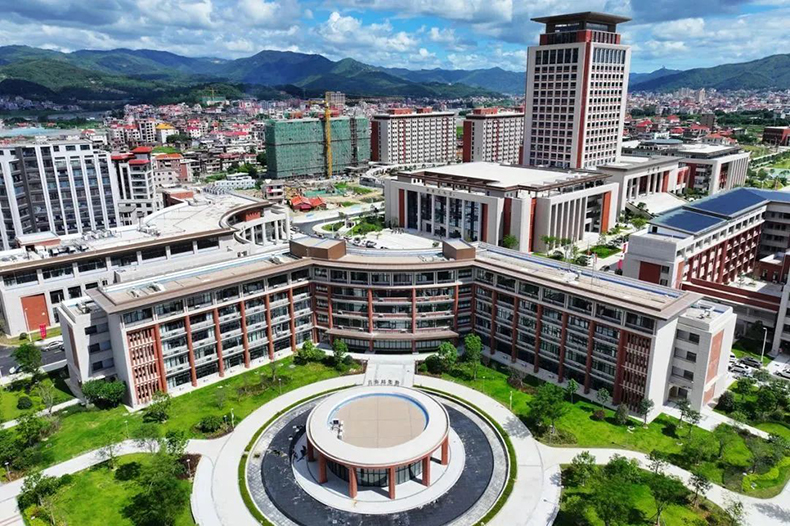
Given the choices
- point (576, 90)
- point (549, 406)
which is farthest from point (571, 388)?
point (576, 90)

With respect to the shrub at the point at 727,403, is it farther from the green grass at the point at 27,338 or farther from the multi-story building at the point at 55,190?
the multi-story building at the point at 55,190

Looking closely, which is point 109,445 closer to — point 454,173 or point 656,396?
point 656,396

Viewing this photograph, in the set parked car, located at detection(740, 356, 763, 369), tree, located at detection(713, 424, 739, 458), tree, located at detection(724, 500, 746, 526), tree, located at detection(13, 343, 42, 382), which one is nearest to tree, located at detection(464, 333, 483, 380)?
tree, located at detection(713, 424, 739, 458)

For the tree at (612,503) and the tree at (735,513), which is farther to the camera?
the tree at (735,513)

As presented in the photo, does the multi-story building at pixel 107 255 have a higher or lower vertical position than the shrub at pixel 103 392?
higher

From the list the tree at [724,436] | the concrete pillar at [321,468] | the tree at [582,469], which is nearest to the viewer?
the tree at [582,469]

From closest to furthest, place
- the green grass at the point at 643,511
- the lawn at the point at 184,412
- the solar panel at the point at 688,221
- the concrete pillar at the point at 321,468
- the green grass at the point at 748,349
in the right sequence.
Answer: the green grass at the point at 643,511
the concrete pillar at the point at 321,468
the lawn at the point at 184,412
the green grass at the point at 748,349
the solar panel at the point at 688,221

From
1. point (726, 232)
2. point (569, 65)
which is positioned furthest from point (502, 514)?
point (569, 65)

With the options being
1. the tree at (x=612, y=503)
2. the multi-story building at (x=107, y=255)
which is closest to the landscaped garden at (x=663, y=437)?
the tree at (x=612, y=503)
